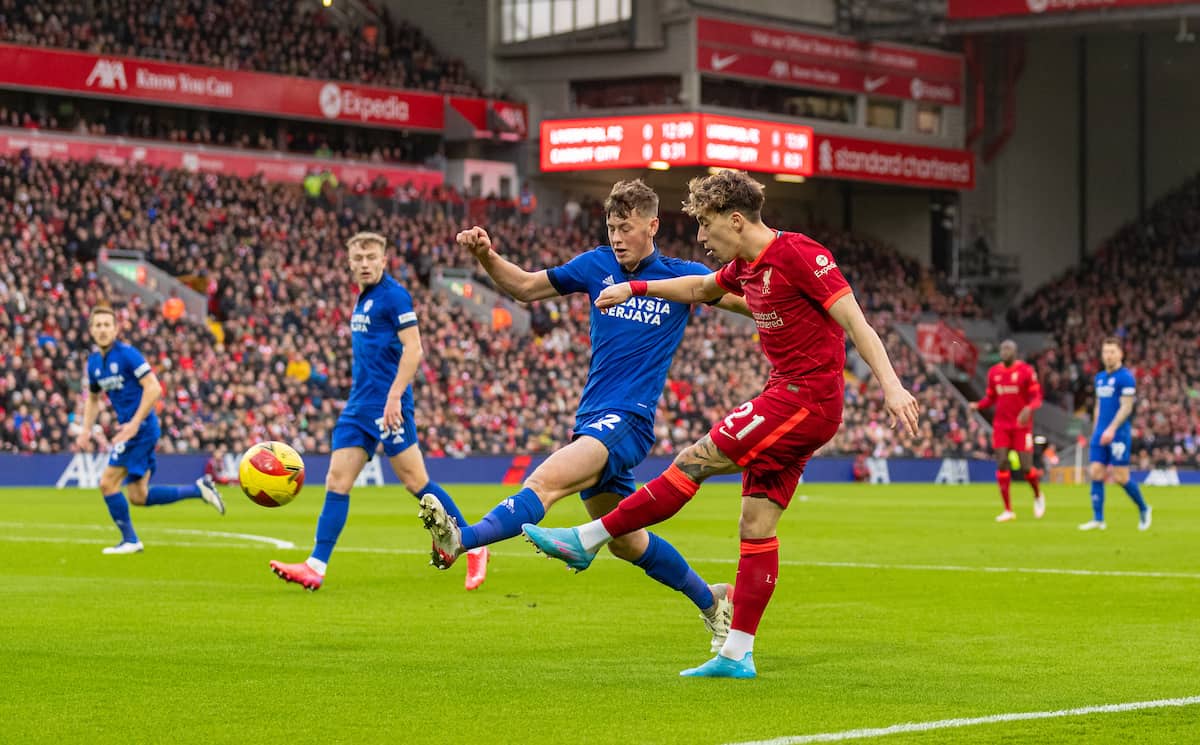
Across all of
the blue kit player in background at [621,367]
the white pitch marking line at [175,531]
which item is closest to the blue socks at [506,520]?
the blue kit player in background at [621,367]

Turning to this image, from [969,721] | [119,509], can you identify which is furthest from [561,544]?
[119,509]

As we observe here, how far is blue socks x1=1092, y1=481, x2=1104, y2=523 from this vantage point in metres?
24.4

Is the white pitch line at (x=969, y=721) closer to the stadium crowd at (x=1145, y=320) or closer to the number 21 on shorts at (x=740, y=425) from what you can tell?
the number 21 on shorts at (x=740, y=425)

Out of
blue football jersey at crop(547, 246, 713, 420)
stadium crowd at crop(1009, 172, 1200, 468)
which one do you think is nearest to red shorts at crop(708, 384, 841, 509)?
blue football jersey at crop(547, 246, 713, 420)

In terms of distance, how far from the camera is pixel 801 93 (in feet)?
201

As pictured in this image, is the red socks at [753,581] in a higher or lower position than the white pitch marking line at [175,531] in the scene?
higher

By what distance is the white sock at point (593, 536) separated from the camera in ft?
28.8

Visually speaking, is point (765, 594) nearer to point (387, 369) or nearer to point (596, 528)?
point (596, 528)

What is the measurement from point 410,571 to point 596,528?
767 cm

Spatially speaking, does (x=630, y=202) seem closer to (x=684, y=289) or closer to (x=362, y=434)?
(x=684, y=289)

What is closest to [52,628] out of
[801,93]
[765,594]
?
[765,594]

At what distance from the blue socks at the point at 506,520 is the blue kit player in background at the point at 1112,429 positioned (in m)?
15.9

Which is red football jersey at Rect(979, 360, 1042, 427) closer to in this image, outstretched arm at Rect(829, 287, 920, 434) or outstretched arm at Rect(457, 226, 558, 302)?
outstretched arm at Rect(457, 226, 558, 302)

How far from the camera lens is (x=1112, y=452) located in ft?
80.4
